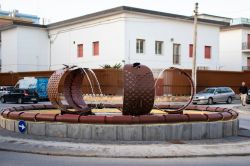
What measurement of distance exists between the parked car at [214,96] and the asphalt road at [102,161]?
86.7ft

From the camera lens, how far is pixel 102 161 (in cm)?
993

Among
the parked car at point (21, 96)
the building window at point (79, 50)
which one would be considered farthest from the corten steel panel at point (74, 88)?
the building window at point (79, 50)

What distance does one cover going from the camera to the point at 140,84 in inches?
539

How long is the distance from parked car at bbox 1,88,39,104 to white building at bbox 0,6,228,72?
10.3 m

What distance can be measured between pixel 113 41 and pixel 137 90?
32.1 meters

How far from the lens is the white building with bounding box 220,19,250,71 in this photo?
192ft

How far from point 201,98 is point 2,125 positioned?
24.2 metres

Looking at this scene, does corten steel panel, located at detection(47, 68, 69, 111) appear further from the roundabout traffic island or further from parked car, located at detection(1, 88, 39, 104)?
parked car, located at detection(1, 88, 39, 104)

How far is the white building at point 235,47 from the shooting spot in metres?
58.5

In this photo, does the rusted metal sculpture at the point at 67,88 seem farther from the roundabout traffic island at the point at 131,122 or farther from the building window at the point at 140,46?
the building window at the point at 140,46

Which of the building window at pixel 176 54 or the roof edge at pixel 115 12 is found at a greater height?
the roof edge at pixel 115 12

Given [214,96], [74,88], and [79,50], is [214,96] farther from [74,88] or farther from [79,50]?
[74,88]

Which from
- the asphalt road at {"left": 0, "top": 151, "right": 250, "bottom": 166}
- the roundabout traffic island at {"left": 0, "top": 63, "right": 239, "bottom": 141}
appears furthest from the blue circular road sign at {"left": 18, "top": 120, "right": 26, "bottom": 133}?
the asphalt road at {"left": 0, "top": 151, "right": 250, "bottom": 166}

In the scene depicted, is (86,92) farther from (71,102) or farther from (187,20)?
(71,102)
